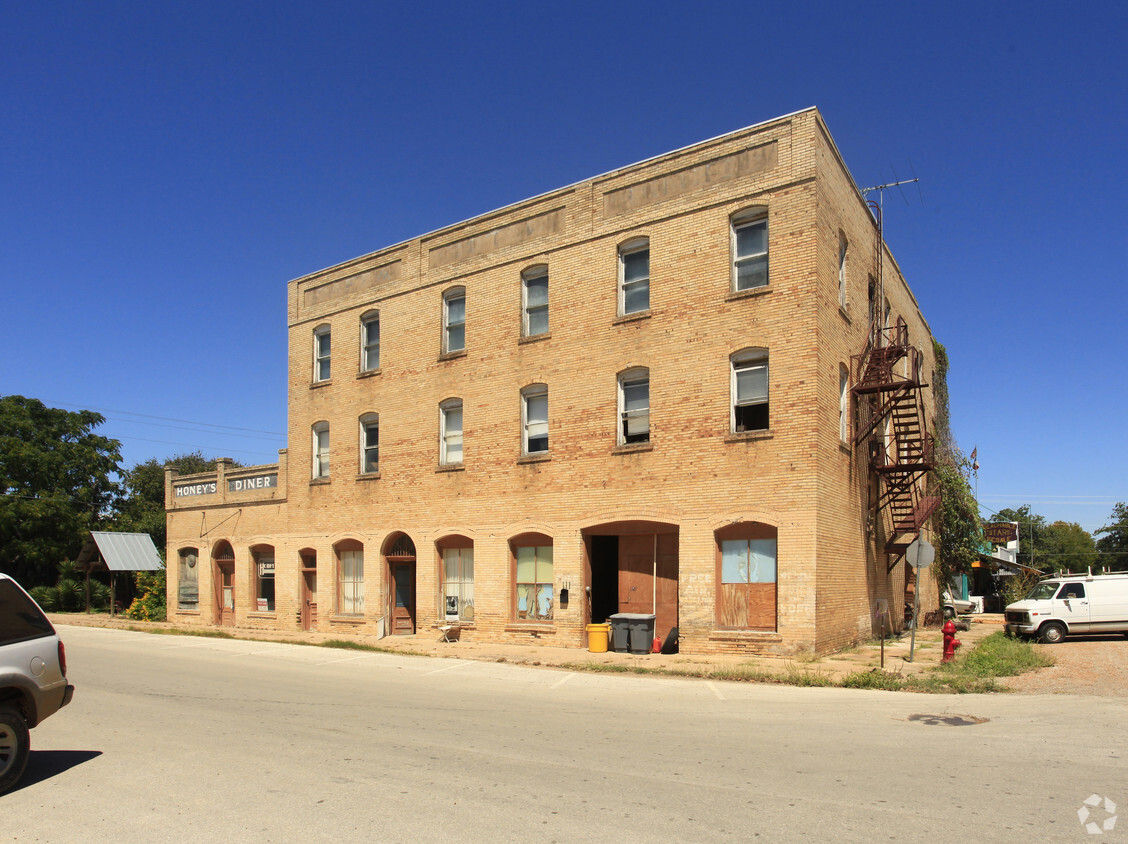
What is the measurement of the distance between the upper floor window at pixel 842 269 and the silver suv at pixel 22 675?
1740 cm

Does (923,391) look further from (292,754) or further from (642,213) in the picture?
(292,754)

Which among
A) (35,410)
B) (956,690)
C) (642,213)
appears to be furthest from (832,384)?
(35,410)

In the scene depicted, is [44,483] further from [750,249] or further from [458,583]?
[750,249]

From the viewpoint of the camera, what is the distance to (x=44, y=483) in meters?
44.1

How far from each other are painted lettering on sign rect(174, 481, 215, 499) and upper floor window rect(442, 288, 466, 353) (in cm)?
1299

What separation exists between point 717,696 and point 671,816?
7091mm

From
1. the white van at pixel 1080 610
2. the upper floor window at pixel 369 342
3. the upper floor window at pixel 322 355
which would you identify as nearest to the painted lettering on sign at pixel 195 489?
the upper floor window at pixel 322 355

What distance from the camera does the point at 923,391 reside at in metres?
30.6

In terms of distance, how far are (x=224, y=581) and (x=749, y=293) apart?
2249cm

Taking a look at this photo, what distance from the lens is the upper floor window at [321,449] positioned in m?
27.4

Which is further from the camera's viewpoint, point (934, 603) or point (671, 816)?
point (934, 603)

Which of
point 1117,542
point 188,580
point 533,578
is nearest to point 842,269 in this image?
point 533,578

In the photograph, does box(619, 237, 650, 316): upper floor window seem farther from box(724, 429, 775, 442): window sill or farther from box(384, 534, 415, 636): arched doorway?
box(384, 534, 415, 636): arched doorway

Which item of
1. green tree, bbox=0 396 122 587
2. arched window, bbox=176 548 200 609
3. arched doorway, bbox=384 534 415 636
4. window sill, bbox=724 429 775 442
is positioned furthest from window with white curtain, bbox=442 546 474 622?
green tree, bbox=0 396 122 587
